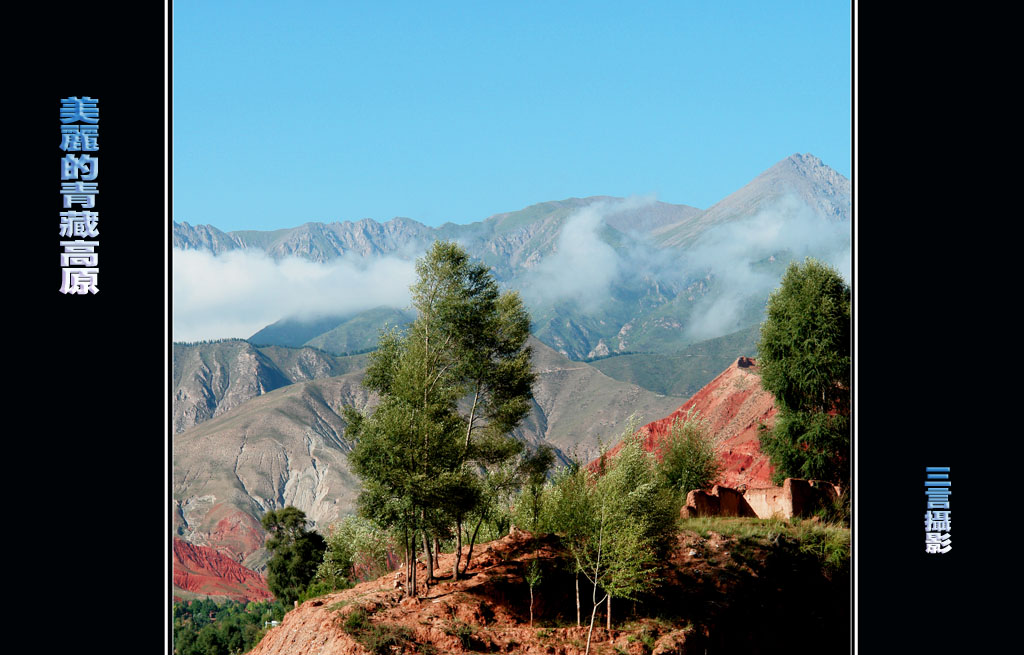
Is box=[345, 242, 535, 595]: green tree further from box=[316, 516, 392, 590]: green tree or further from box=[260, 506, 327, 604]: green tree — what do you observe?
box=[260, 506, 327, 604]: green tree

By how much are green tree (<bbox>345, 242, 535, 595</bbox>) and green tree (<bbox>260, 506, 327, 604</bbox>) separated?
88.5 feet

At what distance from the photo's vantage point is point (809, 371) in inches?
1857

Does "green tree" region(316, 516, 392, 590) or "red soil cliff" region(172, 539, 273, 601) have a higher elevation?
"green tree" region(316, 516, 392, 590)

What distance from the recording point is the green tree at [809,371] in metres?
46.5

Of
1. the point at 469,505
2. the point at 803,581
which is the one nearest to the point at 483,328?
the point at 469,505

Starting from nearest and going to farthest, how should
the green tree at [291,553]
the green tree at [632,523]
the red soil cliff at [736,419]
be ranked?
the green tree at [632,523] → the green tree at [291,553] → the red soil cliff at [736,419]

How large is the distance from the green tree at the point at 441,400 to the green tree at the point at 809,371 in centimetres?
1896

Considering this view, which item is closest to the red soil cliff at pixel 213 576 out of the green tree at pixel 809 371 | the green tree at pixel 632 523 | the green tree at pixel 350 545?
the green tree at pixel 809 371

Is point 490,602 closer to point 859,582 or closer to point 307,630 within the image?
point 307,630

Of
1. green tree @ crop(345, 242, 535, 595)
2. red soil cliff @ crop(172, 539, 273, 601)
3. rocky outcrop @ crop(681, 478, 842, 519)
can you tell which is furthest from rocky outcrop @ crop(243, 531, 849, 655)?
red soil cliff @ crop(172, 539, 273, 601)

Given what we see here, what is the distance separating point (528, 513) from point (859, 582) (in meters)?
15.6

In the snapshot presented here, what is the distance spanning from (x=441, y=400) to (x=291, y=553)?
32.6m

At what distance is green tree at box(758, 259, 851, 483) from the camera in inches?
1829

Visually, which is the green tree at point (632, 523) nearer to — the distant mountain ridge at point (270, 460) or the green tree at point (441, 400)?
the green tree at point (441, 400)
